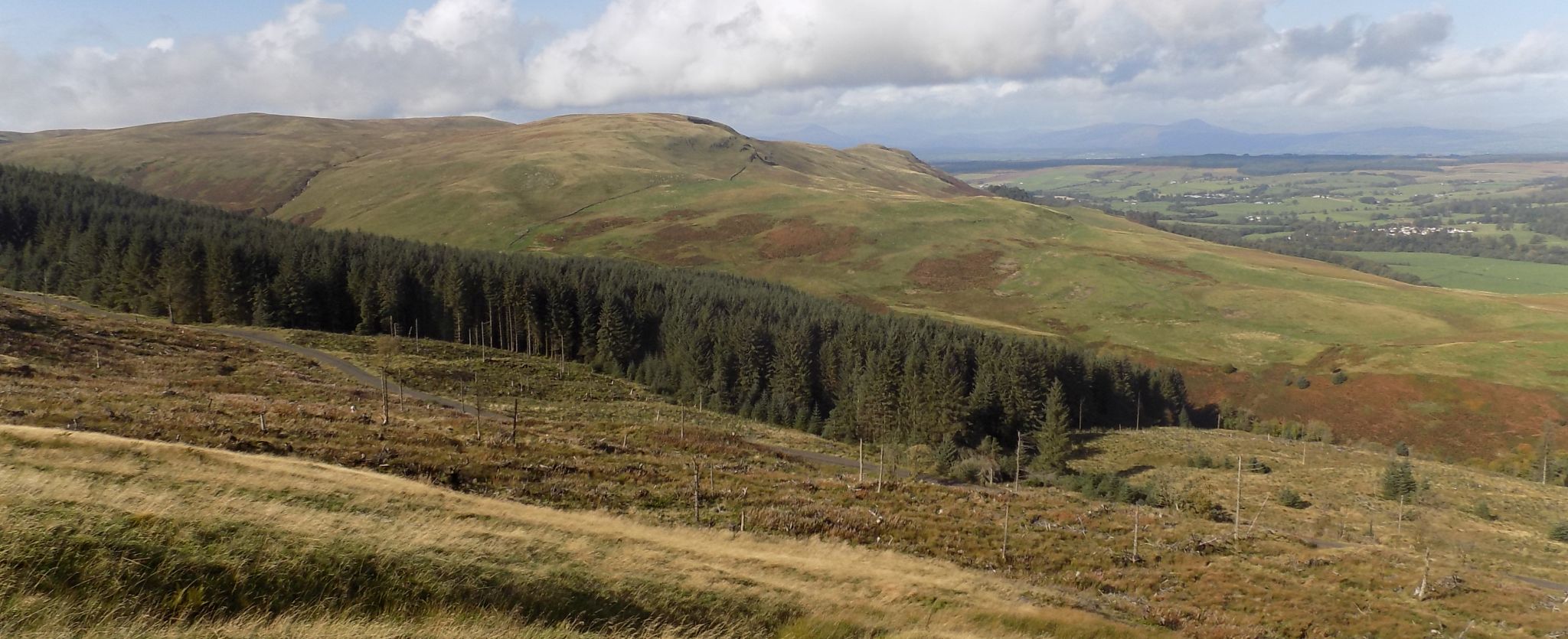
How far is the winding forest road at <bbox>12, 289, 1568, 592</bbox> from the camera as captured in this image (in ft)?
167

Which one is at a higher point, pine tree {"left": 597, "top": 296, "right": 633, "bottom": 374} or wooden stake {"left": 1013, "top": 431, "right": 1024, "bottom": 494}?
pine tree {"left": 597, "top": 296, "right": 633, "bottom": 374}

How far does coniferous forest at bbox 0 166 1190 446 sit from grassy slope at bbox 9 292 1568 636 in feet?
69.9

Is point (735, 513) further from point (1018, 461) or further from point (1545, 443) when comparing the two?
point (1545, 443)

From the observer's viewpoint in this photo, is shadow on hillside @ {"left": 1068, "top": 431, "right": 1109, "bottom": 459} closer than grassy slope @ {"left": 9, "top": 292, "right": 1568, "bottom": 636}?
No

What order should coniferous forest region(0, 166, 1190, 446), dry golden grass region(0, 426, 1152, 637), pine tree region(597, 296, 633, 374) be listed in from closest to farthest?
dry golden grass region(0, 426, 1152, 637) < coniferous forest region(0, 166, 1190, 446) < pine tree region(597, 296, 633, 374)

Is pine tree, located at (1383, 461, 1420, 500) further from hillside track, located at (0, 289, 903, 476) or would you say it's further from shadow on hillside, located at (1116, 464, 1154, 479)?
hillside track, located at (0, 289, 903, 476)

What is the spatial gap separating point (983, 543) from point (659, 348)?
3543 inches

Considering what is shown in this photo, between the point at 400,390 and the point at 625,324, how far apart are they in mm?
48364

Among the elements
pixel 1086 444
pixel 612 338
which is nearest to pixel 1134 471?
pixel 1086 444

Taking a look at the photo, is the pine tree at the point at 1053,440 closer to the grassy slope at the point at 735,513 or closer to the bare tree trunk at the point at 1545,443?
the grassy slope at the point at 735,513

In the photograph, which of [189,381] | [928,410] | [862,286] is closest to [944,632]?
[189,381]

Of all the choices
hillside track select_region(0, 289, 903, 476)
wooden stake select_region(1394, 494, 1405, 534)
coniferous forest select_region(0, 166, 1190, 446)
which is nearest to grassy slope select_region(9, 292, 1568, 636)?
wooden stake select_region(1394, 494, 1405, 534)

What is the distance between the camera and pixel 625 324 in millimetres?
118562

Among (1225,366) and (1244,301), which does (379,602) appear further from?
(1244,301)
